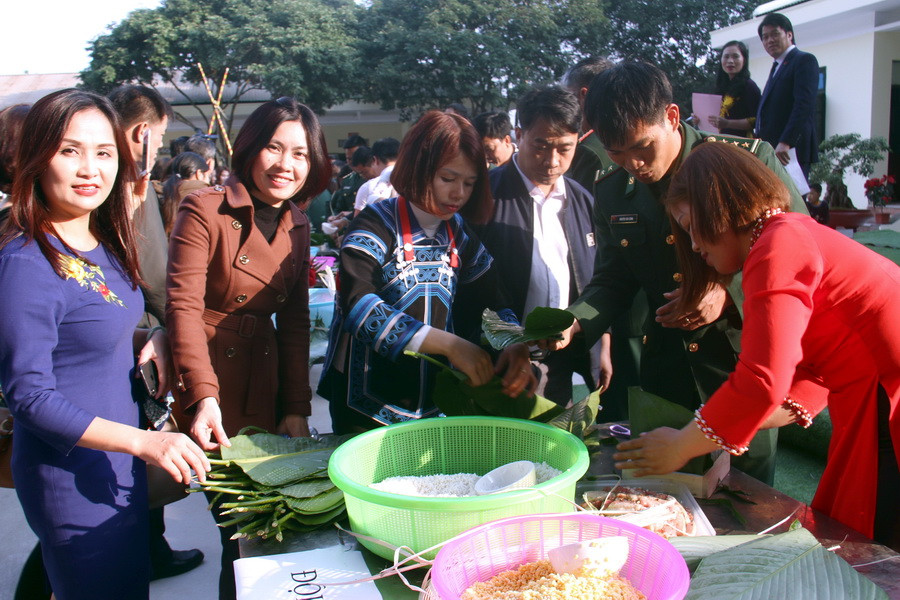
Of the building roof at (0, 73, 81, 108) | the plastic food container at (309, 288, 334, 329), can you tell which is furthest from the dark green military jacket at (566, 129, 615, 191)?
the building roof at (0, 73, 81, 108)

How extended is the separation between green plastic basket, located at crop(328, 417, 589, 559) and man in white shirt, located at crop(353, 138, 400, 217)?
10.1ft

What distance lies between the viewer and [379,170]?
609cm

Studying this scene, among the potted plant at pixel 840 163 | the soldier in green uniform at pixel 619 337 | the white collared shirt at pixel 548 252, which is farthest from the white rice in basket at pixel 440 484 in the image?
the potted plant at pixel 840 163

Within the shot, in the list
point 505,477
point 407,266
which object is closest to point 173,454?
point 505,477

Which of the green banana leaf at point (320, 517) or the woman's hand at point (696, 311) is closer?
the green banana leaf at point (320, 517)

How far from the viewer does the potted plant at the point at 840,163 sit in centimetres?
855

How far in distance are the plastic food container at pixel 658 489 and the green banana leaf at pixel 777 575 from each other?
20 cm

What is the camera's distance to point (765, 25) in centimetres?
480

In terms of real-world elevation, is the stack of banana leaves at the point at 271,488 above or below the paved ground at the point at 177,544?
above

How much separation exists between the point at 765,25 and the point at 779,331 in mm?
4409

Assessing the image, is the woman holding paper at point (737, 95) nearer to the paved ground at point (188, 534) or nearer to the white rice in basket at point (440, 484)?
the paved ground at point (188, 534)

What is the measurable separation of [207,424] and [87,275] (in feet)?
1.35

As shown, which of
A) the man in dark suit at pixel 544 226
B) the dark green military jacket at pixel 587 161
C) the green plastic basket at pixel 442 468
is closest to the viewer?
the green plastic basket at pixel 442 468

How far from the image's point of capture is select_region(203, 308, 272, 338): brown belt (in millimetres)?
1910
